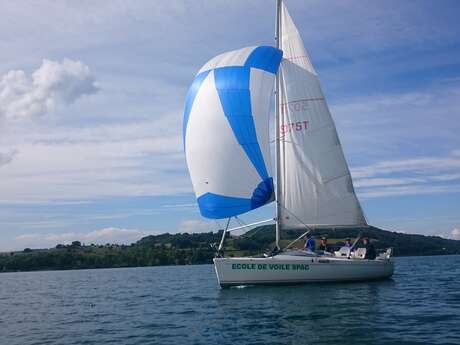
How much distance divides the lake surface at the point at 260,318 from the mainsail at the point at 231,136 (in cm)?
403

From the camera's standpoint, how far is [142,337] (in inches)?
564

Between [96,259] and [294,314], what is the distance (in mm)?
81435

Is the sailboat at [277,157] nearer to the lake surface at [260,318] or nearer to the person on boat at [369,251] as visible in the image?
the person on boat at [369,251]

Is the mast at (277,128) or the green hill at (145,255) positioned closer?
the mast at (277,128)

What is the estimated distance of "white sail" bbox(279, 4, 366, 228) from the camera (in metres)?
25.6

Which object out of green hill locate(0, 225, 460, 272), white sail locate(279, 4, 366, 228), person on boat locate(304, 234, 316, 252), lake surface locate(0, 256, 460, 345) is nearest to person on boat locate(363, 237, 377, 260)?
white sail locate(279, 4, 366, 228)

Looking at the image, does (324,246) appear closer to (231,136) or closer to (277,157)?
(277,157)

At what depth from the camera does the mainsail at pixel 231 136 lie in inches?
945

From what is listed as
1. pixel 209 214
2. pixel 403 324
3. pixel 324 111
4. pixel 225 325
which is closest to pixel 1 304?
pixel 209 214

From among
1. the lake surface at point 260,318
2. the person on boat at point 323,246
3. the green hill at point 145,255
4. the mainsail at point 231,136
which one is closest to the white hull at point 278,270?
the lake surface at point 260,318

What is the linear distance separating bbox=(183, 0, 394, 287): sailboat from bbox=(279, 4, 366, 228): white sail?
46mm

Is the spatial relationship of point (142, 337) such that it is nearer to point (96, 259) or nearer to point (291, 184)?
point (291, 184)

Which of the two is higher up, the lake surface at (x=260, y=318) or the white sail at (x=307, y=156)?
the white sail at (x=307, y=156)

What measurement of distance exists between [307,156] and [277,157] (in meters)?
1.53
